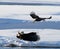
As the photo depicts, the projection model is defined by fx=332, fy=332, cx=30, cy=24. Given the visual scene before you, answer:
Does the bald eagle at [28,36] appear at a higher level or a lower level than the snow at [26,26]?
lower

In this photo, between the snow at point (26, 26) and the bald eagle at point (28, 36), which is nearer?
the bald eagle at point (28, 36)

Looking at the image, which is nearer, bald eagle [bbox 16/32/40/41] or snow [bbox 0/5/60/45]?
bald eagle [bbox 16/32/40/41]

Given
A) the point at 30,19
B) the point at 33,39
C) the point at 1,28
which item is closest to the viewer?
the point at 33,39

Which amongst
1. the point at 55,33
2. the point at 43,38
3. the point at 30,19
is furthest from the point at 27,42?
the point at 30,19

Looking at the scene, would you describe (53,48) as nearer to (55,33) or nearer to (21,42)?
(21,42)

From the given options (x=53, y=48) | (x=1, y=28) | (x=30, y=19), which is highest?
(x=30, y=19)

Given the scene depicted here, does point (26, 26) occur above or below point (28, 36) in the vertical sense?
above

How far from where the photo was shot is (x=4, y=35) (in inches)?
255

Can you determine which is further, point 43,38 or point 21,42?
point 43,38

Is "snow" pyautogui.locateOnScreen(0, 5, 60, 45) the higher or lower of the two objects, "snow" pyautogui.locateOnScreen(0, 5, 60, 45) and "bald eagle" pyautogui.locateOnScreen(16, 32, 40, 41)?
the higher

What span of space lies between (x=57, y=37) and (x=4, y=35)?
40.7 inches

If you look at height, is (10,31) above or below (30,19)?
below

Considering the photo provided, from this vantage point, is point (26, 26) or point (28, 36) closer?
point (28, 36)

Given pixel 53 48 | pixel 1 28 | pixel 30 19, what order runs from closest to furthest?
pixel 53 48 → pixel 1 28 → pixel 30 19
